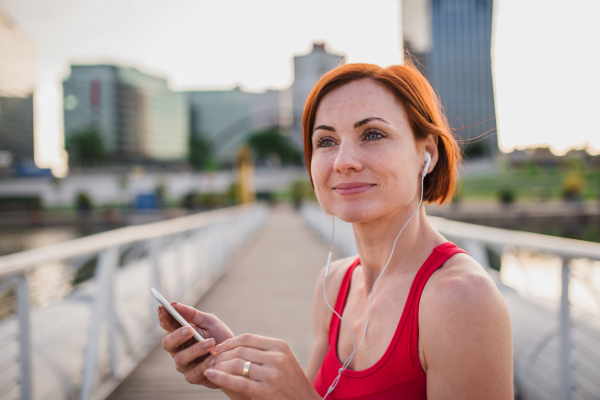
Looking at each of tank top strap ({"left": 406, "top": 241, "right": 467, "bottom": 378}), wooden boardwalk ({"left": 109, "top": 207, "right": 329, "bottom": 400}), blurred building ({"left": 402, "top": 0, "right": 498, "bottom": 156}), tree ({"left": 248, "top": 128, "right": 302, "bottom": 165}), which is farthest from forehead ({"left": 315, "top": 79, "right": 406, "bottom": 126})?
tree ({"left": 248, "top": 128, "right": 302, "bottom": 165})

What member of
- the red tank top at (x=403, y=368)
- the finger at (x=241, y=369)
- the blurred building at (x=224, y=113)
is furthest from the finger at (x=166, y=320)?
the blurred building at (x=224, y=113)

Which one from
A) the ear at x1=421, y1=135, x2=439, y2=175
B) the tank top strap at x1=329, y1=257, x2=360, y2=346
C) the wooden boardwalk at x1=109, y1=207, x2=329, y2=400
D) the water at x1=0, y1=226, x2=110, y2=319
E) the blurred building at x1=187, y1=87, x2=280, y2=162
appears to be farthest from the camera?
the blurred building at x1=187, y1=87, x2=280, y2=162

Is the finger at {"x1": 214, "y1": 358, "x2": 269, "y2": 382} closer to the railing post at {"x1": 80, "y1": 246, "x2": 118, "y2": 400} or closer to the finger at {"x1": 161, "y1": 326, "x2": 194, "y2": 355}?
the finger at {"x1": 161, "y1": 326, "x2": 194, "y2": 355}

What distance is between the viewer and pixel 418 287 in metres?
1.01

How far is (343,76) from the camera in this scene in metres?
1.17

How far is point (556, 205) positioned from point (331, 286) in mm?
Answer: 32530

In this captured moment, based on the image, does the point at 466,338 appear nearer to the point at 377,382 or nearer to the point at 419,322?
the point at 419,322

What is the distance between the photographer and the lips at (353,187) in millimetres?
1094

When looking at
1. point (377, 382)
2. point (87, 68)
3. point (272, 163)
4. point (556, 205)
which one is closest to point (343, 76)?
point (377, 382)

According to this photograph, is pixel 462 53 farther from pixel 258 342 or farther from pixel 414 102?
pixel 258 342

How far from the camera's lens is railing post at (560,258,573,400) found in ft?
6.83

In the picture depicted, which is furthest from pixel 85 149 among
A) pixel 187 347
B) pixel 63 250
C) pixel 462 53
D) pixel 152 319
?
pixel 187 347

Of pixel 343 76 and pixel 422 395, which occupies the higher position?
pixel 343 76

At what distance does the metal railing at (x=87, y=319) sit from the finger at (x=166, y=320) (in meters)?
1.38
